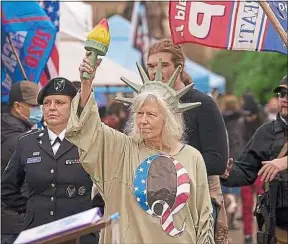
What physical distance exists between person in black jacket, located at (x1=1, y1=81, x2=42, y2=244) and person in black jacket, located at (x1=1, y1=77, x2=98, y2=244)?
1.12 metres

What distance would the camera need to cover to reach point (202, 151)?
23.7 ft

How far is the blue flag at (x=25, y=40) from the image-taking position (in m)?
9.52

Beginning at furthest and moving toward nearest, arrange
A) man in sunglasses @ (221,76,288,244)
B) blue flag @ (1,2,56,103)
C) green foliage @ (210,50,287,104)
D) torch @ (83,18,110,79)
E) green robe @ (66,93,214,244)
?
1. green foliage @ (210,50,287,104)
2. blue flag @ (1,2,56,103)
3. man in sunglasses @ (221,76,288,244)
4. green robe @ (66,93,214,244)
5. torch @ (83,18,110,79)

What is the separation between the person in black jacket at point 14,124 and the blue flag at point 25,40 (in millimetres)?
728

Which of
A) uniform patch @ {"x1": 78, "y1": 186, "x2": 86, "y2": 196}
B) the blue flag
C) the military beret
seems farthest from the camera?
the blue flag

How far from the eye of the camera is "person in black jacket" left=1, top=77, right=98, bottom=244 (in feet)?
23.0

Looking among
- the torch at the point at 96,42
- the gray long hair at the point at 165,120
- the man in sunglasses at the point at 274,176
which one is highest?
the torch at the point at 96,42

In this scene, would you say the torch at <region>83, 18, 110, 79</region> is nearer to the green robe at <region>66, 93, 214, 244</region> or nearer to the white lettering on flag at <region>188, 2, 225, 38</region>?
the green robe at <region>66, 93, 214, 244</region>

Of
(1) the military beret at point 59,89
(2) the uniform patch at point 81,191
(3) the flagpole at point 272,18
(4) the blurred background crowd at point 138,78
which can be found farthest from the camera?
(4) the blurred background crowd at point 138,78

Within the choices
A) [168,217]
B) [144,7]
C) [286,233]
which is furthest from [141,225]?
[144,7]

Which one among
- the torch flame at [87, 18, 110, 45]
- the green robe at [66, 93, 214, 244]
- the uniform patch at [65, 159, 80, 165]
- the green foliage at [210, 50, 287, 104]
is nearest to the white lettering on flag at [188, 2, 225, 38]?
the uniform patch at [65, 159, 80, 165]

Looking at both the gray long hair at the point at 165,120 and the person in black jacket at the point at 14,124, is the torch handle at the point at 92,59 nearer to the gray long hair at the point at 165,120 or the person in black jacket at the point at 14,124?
the gray long hair at the point at 165,120

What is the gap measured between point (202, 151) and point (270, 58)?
2433 cm

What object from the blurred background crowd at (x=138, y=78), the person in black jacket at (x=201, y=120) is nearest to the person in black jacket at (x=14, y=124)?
the blurred background crowd at (x=138, y=78)
